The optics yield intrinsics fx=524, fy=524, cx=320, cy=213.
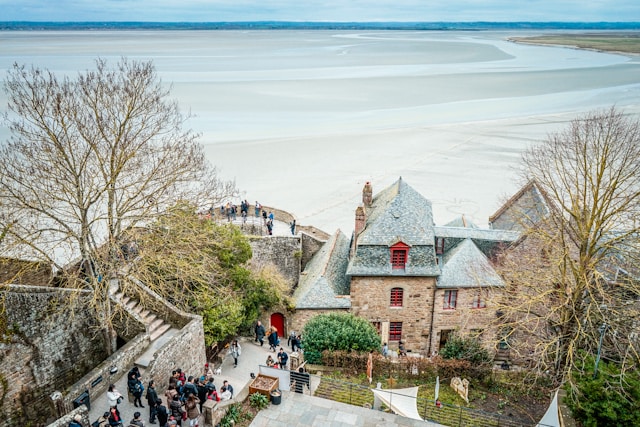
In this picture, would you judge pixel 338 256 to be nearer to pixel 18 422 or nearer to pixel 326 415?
pixel 326 415

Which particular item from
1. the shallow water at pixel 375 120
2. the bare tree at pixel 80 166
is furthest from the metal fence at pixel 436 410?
the shallow water at pixel 375 120

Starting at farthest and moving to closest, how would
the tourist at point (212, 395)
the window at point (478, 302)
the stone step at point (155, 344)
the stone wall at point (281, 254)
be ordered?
the stone wall at point (281, 254), the window at point (478, 302), the stone step at point (155, 344), the tourist at point (212, 395)

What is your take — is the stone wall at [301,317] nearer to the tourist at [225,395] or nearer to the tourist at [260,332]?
the tourist at [260,332]

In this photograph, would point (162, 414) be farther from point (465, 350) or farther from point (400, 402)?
point (465, 350)

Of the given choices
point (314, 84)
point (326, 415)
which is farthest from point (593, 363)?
point (314, 84)

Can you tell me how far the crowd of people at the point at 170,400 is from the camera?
16.4 m

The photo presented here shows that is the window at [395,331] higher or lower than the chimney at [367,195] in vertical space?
lower

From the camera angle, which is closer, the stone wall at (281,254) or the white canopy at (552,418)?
the white canopy at (552,418)

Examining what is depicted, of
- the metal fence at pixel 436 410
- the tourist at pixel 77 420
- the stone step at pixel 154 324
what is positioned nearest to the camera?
the tourist at pixel 77 420

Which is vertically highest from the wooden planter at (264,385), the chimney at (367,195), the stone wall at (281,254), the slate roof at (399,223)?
the chimney at (367,195)

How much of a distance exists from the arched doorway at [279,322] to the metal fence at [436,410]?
8432 millimetres

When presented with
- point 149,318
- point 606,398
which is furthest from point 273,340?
point 606,398

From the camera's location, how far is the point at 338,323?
25.7 m

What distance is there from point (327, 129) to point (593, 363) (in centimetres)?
6638
